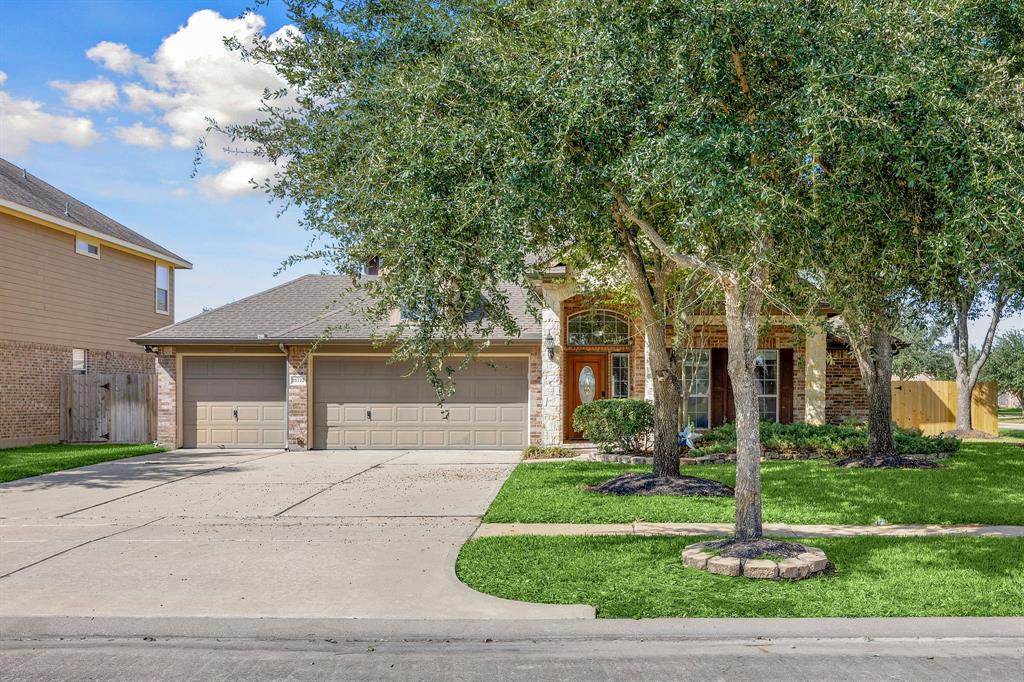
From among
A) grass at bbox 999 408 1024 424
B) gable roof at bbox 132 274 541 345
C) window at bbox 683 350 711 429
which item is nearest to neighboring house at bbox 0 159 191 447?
gable roof at bbox 132 274 541 345

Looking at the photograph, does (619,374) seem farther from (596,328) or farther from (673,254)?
(673,254)

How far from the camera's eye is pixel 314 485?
12.9 metres

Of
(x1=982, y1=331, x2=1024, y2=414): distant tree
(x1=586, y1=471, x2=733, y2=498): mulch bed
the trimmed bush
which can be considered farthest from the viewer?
(x1=982, y1=331, x2=1024, y2=414): distant tree

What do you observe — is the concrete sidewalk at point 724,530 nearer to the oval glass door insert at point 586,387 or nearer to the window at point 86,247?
the oval glass door insert at point 586,387

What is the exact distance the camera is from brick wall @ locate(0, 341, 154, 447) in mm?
19297

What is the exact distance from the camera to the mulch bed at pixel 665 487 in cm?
1124

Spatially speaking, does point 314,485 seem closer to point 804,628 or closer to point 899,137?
point 804,628

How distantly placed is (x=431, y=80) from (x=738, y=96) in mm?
2889

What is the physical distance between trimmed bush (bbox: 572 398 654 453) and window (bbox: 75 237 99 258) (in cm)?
1548

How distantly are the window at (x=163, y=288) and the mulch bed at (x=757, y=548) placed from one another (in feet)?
76.6

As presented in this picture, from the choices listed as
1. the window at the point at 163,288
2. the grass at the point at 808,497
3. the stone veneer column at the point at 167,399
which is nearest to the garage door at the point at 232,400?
the stone veneer column at the point at 167,399

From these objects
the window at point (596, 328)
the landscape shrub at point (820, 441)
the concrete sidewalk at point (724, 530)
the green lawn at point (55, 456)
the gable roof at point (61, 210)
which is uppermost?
the gable roof at point (61, 210)

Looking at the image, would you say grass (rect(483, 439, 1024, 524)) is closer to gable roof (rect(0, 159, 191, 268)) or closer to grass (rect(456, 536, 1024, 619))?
grass (rect(456, 536, 1024, 619))

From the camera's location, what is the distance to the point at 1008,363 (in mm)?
34750
